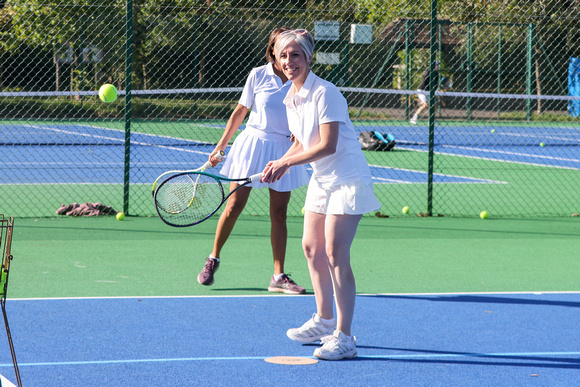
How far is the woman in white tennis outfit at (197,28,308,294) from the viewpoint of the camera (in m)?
5.22

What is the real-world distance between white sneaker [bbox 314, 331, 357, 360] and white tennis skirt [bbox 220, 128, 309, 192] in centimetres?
151

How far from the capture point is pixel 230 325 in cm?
464

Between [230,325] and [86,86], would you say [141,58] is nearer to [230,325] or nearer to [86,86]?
[86,86]

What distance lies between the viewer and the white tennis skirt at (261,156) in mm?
5289

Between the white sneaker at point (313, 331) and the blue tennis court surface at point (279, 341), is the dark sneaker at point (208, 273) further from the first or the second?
the white sneaker at point (313, 331)

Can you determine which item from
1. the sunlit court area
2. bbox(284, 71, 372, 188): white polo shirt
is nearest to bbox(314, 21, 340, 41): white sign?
the sunlit court area

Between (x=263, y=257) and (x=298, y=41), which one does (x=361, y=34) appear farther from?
(x=298, y=41)

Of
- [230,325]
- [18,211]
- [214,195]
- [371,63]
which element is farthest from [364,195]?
[371,63]

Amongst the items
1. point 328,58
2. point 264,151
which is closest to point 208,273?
point 264,151

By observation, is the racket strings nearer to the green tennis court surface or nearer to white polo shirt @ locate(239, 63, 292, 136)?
white polo shirt @ locate(239, 63, 292, 136)

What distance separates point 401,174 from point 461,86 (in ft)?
41.8

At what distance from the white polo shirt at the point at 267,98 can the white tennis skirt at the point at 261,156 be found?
65 millimetres

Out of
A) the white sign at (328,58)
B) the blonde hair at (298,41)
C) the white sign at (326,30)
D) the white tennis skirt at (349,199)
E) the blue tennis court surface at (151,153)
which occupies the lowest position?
the blue tennis court surface at (151,153)

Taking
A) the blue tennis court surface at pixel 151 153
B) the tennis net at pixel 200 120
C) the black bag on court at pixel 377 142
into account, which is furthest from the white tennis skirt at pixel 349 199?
the tennis net at pixel 200 120
